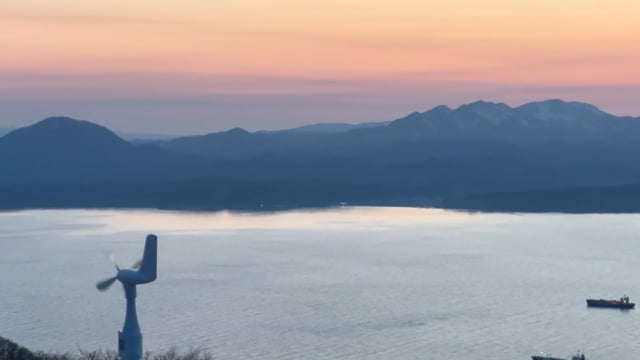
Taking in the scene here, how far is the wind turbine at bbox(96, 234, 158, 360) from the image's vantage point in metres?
18.7

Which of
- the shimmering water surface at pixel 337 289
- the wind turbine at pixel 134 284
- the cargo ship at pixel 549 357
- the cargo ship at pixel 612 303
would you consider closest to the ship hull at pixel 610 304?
the cargo ship at pixel 612 303

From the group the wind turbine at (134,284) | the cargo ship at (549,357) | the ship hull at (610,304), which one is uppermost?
the wind turbine at (134,284)

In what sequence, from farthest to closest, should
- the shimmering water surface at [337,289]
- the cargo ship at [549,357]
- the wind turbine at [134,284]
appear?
the shimmering water surface at [337,289]
the cargo ship at [549,357]
the wind turbine at [134,284]

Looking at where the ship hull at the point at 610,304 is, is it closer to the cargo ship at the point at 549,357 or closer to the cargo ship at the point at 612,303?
the cargo ship at the point at 612,303

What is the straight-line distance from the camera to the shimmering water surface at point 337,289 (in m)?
51.4

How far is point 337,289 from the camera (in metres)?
69.0

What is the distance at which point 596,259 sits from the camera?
87.8 metres

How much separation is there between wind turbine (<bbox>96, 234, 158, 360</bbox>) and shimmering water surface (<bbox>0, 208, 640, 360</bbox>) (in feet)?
88.4

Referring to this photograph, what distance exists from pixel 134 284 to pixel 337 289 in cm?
5019

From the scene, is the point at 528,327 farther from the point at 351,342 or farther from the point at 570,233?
the point at 570,233

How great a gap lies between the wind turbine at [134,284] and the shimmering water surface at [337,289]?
88.4 ft

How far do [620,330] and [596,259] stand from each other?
31293mm

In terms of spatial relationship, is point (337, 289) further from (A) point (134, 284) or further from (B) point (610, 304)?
(A) point (134, 284)

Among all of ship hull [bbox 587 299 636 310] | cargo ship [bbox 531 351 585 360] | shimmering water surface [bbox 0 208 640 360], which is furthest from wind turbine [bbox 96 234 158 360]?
ship hull [bbox 587 299 636 310]
